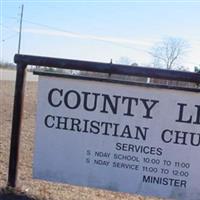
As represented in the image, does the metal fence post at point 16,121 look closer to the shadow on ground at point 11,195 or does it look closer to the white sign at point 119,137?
the shadow on ground at point 11,195

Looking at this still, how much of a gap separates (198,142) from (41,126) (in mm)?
1814

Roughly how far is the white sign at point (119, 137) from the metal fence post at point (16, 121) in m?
0.22

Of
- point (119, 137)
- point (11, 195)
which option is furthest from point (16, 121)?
point (119, 137)

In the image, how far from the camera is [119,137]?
5645 mm

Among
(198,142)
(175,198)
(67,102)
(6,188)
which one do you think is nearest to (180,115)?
(198,142)

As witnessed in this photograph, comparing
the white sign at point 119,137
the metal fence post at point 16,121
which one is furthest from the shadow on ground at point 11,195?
the white sign at point 119,137

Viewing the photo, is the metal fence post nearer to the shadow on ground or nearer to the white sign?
the shadow on ground

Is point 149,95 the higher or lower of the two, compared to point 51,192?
higher

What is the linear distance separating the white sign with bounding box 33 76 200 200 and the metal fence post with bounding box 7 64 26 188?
22 centimetres

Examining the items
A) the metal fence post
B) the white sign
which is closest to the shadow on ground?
the metal fence post

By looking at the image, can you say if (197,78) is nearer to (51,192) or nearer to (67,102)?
(67,102)

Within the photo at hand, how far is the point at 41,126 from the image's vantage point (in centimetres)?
584

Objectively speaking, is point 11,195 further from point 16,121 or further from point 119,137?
point 119,137

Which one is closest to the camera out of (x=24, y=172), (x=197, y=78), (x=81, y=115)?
(x=197, y=78)
